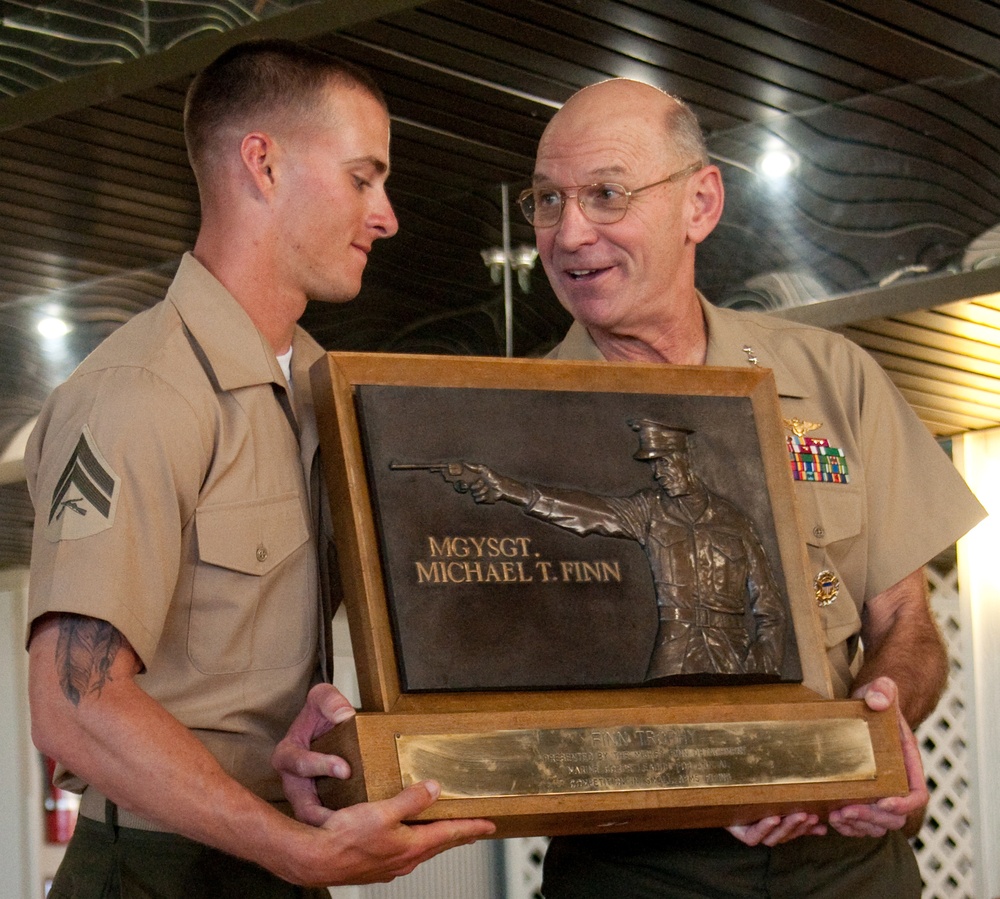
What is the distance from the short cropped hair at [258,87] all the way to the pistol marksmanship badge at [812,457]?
0.74 meters

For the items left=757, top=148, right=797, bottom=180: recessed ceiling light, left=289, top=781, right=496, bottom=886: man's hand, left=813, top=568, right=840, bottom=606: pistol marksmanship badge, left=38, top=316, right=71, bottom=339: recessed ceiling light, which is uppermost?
left=757, top=148, right=797, bottom=180: recessed ceiling light

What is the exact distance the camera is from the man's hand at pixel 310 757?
149 centimetres

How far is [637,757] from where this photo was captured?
154 centimetres

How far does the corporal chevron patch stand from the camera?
157 cm

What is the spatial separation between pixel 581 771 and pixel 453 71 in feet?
10.0

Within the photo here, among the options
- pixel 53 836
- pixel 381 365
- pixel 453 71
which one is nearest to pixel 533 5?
pixel 453 71

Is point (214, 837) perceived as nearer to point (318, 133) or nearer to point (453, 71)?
point (318, 133)

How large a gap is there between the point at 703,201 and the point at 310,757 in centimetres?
107

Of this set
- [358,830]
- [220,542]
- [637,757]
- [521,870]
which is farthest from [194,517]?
[521,870]

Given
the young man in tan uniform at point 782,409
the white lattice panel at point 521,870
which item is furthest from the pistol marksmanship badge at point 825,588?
the white lattice panel at point 521,870

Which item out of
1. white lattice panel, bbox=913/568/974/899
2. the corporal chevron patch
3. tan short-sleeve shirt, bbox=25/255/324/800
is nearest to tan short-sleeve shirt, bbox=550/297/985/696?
tan short-sleeve shirt, bbox=25/255/324/800

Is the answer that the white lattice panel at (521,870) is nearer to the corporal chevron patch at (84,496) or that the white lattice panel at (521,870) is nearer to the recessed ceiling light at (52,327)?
the recessed ceiling light at (52,327)

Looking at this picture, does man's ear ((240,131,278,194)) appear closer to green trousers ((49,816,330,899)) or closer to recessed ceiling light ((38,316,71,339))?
green trousers ((49,816,330,899))

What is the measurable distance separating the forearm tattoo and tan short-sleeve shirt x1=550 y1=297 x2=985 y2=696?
0.89 m
